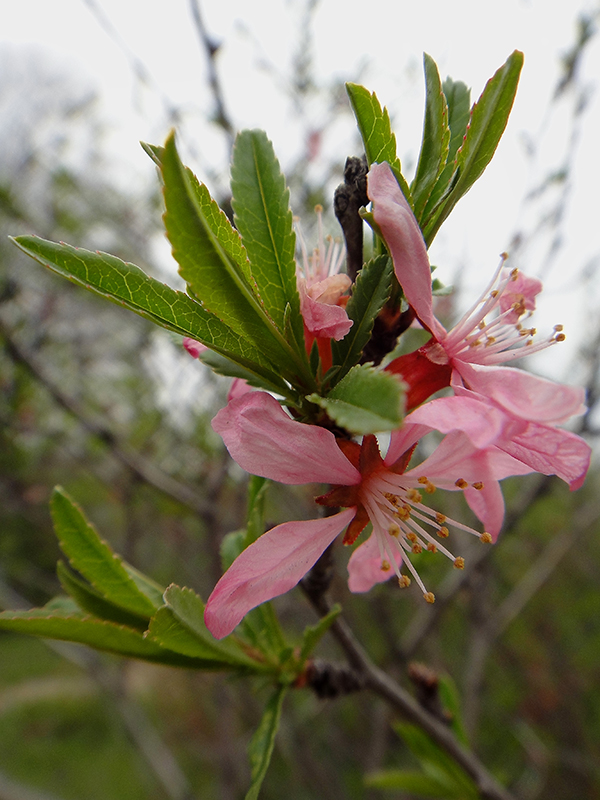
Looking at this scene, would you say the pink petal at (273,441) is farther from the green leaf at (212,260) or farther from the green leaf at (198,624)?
the green leaf at (198,624)

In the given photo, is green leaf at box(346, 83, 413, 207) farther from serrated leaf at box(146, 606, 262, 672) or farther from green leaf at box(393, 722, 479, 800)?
green leaf at box(393, 722, 479, 800)

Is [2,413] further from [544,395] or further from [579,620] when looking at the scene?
[579,620]

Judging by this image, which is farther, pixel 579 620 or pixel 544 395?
pixel 579 620

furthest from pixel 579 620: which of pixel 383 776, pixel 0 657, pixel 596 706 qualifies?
pixel 0 657

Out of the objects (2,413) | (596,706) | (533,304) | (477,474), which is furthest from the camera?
(596,706)

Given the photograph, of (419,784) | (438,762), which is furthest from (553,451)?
(419,784)

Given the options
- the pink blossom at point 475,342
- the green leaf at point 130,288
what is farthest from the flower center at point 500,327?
the green leaf at point 130,288
